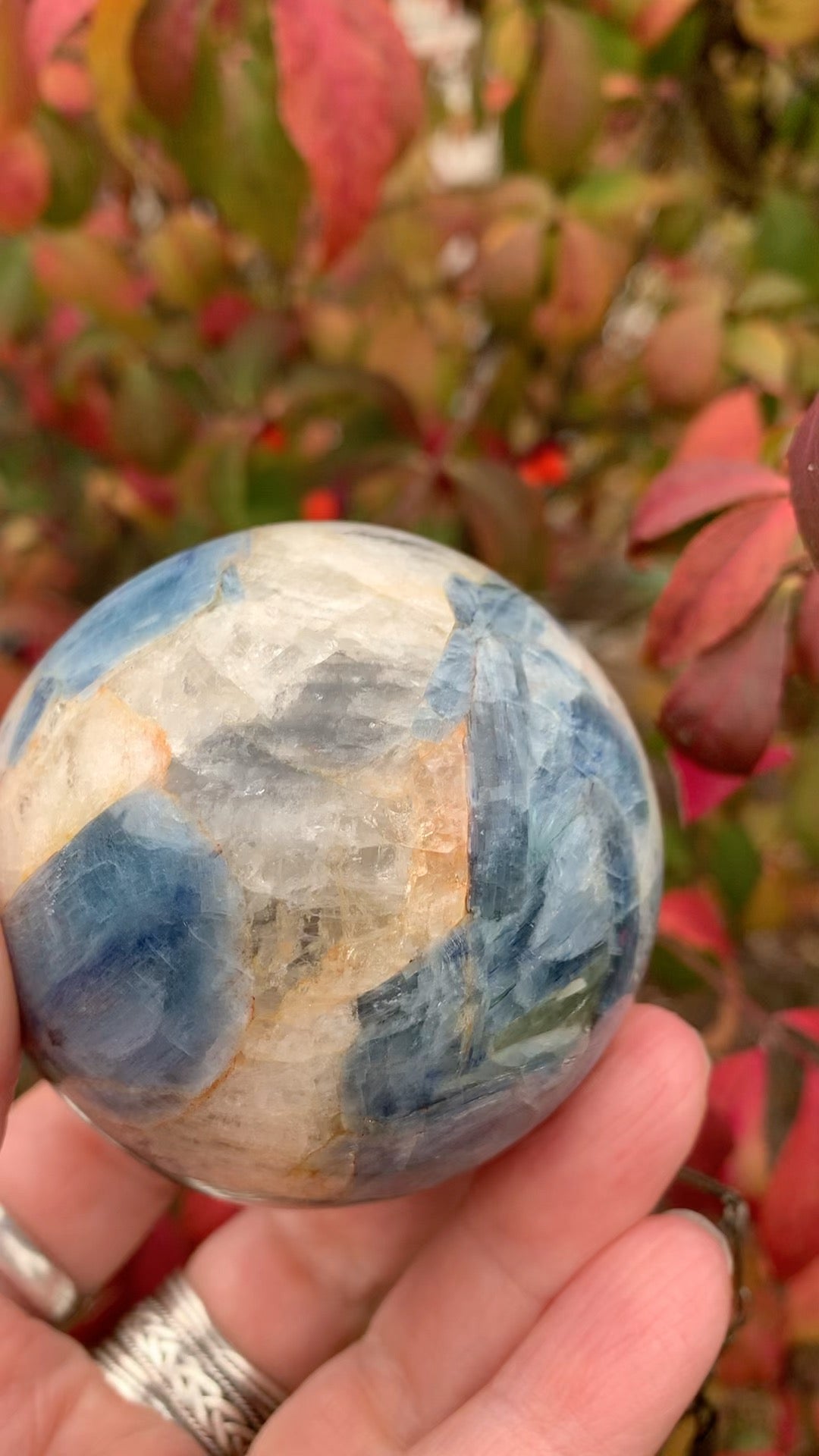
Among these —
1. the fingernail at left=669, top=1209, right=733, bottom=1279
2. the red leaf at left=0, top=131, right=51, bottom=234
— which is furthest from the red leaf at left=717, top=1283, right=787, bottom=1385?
the red leaf at left=0, top=131, right=51, bottom=234

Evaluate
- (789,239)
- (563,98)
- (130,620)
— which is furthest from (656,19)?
(130,620)

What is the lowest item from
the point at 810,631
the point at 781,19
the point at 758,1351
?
the point at 758,1351

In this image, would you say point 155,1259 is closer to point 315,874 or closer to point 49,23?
point 315,874

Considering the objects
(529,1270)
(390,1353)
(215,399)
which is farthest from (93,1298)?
(215,399)

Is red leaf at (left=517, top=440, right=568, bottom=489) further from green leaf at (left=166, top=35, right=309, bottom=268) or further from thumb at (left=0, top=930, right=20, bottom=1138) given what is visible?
thumb at (left=0, top=930, right=20, bottom=1138)

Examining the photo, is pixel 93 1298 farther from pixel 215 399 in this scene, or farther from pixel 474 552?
pixel 215 399

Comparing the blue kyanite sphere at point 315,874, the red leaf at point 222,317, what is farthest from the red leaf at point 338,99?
the red leaf at point 222,317
